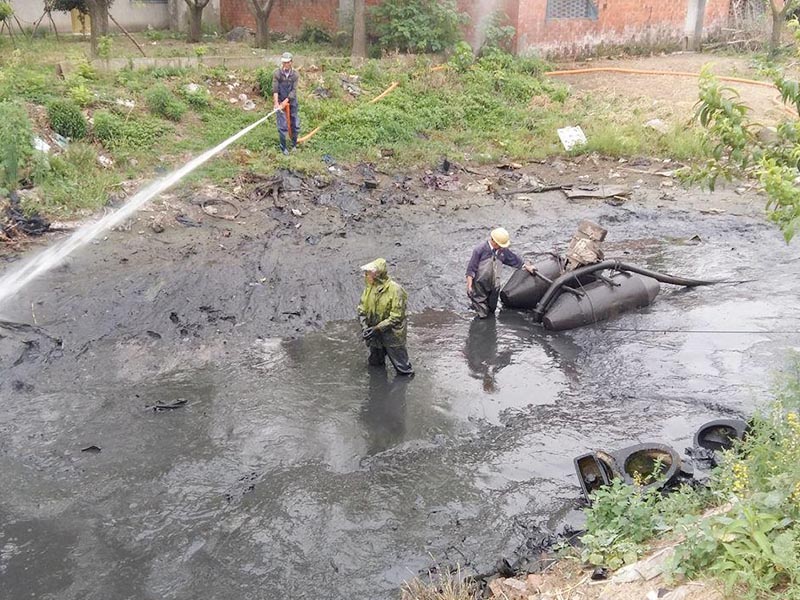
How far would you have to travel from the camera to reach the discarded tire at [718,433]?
24.1ft

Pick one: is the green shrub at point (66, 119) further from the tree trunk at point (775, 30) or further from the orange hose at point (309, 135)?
the tree trunk at point (775, 30)

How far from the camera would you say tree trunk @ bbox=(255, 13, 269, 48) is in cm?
1981

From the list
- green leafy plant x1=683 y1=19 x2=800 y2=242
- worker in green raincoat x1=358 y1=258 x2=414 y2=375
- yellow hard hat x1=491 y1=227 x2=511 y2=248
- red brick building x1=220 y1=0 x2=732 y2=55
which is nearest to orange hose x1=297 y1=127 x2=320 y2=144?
red brick building x1=220 y1=0 x2=732 y2=55

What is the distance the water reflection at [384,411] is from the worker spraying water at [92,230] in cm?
526

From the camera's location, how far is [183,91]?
52.1 feet

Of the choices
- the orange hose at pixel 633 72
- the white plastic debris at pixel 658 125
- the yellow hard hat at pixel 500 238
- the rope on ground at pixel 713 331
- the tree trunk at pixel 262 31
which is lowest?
the rope on ground at pixel 713 331

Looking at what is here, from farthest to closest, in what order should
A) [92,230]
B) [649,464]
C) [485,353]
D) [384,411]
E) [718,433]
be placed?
[92,230] < [485,353] < [384,411] < [718,433] < [649,464]

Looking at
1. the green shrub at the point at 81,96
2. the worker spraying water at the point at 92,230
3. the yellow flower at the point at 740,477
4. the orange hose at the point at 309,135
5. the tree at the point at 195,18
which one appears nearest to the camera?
the yellow flower at the point at 740,477

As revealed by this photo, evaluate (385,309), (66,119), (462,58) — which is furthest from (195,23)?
(385,309)

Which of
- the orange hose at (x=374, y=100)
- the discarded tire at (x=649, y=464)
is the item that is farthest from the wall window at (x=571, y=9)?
the discarded tire at (x=649, y=464)

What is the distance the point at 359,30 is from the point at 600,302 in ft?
39.0

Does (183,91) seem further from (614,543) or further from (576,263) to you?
(614,543)

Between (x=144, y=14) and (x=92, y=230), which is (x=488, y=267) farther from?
(x=144, y=14)

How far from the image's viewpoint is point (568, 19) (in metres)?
21.2
